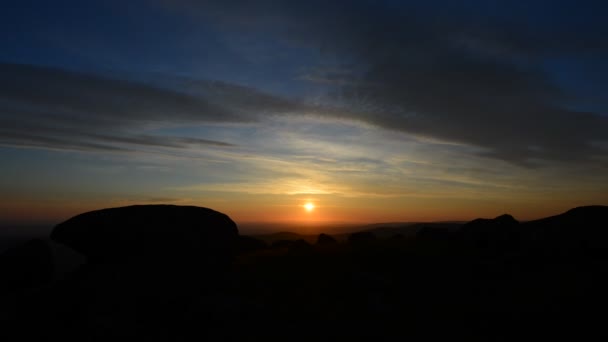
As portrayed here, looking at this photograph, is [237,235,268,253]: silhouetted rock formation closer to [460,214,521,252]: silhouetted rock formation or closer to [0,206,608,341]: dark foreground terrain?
[0,206,608,341]: dark foreground terrain

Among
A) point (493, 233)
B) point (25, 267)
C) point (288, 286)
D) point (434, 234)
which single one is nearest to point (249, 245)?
point (288, 286)

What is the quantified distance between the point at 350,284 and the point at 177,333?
21.3ft

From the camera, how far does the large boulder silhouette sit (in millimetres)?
16344

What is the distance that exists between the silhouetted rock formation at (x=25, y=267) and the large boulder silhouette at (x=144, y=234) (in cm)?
385

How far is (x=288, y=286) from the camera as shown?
50.3 ft

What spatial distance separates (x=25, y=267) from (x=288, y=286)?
13507 mm

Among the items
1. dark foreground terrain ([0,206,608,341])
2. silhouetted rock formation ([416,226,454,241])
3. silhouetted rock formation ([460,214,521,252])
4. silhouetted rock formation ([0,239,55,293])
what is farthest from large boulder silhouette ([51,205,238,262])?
silhouetted rock formation ([460,214,521,252])

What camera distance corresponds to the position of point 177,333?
40.9 ft

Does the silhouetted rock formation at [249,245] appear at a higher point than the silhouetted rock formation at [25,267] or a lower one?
higher

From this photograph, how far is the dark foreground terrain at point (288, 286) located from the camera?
12680 millimetres

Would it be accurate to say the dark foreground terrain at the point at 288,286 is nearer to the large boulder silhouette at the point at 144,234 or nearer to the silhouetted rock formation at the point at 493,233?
the large boulder silhouette at the point at 144,234

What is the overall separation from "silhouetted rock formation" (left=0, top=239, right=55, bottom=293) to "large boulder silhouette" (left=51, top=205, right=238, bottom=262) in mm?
3846

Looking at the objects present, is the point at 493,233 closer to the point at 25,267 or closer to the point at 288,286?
the point at 288,286

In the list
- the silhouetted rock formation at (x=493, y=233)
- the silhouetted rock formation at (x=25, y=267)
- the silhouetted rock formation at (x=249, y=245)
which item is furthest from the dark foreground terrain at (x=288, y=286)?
the silhouetted rock formation at (x=249, y=245)
